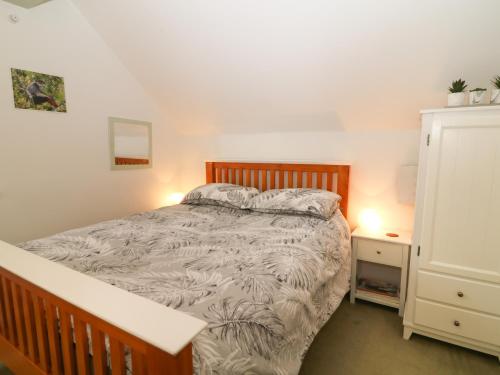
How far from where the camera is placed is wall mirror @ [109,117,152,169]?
2.85m

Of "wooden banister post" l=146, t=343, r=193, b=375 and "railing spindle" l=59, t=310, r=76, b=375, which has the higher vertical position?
"wooden banister post" l=146, t=343, r=193, b=375

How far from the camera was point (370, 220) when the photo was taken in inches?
101

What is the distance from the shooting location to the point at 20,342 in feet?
4.10

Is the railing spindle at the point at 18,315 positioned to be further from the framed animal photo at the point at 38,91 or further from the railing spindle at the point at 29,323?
the framed animal photo at the point at 38,91

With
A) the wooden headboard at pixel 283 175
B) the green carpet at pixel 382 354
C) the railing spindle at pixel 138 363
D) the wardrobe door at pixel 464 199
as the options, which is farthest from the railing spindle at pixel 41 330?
the wooden headboard at pixel 283 175

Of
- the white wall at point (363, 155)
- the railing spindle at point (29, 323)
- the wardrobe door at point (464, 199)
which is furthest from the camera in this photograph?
the white wall at point (363, 155)

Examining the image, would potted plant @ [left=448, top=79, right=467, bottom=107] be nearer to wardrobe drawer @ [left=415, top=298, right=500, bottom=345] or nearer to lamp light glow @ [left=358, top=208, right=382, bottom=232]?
lamp light glow @ [left=358, top=208, right=382, bottom=232]

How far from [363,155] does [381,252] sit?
0.87 m

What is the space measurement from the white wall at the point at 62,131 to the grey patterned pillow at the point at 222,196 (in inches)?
28.4

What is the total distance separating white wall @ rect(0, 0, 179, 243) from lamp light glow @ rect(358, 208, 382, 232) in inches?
90.7

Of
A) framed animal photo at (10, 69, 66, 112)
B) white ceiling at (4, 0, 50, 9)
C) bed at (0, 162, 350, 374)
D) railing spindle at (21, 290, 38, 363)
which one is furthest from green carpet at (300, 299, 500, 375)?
white ceiling at (4, 0, 50, 9)

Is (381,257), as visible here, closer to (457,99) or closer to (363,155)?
(363,155)

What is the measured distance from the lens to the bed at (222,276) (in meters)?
0.93

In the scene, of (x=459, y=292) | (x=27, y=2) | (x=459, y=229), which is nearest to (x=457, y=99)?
(x=459, y=229)
